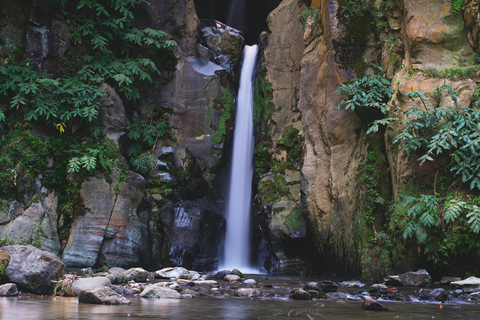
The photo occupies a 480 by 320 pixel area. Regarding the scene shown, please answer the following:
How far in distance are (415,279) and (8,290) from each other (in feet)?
21.3

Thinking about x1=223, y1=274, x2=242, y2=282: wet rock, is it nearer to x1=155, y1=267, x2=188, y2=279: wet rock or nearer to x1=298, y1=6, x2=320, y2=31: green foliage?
x1=155, y1=267, x2=188, y2=279: wet rock

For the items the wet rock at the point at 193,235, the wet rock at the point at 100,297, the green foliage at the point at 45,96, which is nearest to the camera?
the wet rock at the point at 100,297

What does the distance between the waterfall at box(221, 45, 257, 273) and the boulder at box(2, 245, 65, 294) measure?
7675mm

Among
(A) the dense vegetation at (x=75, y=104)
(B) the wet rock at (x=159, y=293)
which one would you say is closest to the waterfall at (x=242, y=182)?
(A) the dense vegetation at (x=75, y=104)

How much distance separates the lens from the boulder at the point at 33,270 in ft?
17.7

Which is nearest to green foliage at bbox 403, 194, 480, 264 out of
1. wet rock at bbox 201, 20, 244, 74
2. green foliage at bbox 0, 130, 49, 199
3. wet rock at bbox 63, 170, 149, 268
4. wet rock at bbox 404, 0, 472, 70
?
wet rock at bbox 404, 0, 472, 70

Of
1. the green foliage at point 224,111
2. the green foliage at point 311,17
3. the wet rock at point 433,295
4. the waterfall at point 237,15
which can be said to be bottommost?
the wet rock at point 433,295

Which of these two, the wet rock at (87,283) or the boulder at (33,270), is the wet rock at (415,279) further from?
the boulder at (33,270)

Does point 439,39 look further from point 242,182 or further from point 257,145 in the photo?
point 242,182

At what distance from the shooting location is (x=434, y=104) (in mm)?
8219

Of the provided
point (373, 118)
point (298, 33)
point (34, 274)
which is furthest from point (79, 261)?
point (298, 33)

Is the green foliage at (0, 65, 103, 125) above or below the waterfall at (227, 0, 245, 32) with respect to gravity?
below

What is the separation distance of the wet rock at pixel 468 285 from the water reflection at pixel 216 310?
143 centimetres

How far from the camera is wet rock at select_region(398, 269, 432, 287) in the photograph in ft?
23.1
